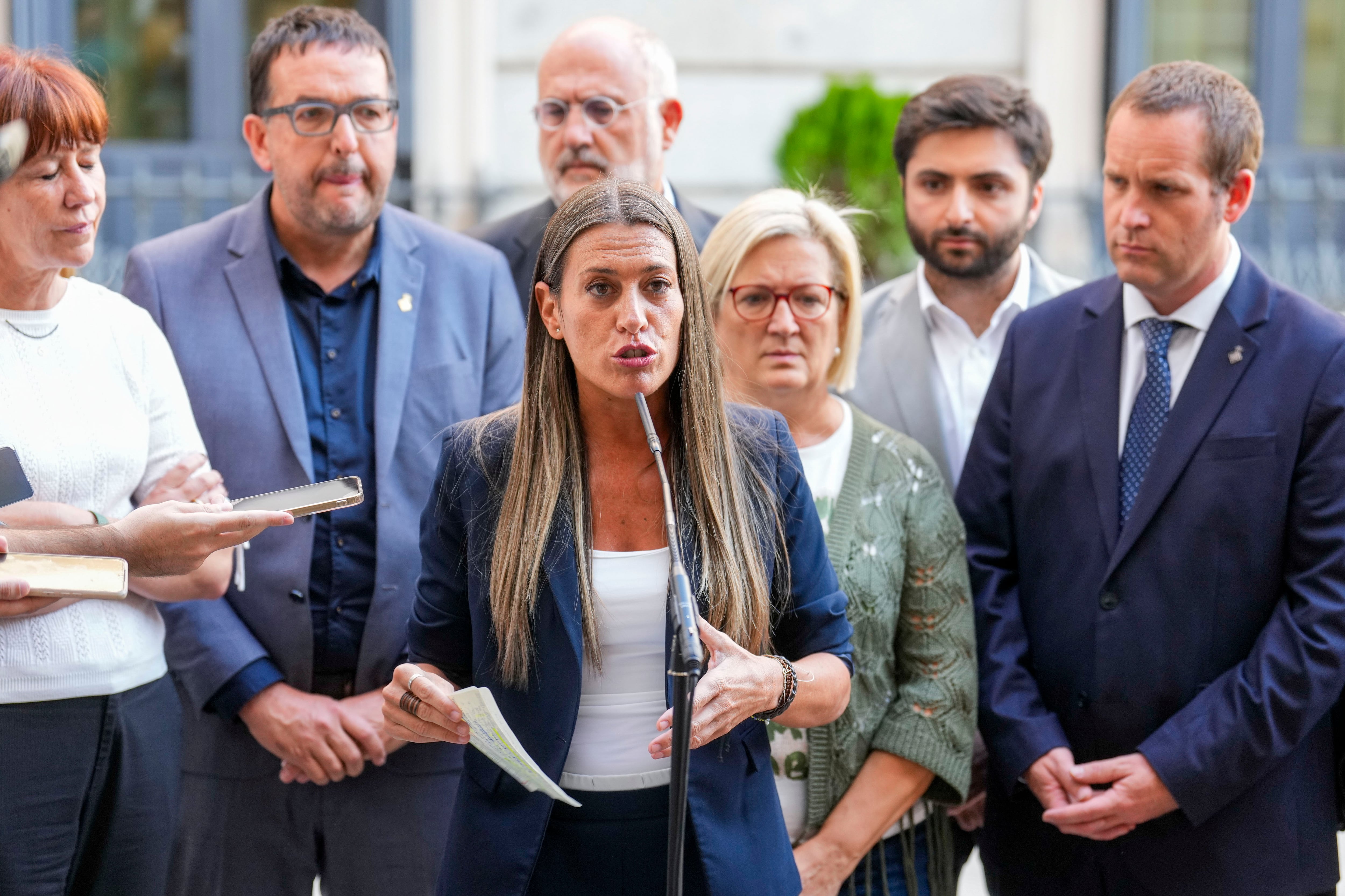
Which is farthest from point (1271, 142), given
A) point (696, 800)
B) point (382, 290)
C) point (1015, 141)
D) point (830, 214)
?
point (696, 800)

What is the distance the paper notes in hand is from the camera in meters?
1.73

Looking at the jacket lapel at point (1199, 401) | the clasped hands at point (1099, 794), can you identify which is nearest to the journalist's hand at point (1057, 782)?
the clasped hands at point (1099, 794)

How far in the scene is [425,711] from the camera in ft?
6.23

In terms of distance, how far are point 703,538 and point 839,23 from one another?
530cm

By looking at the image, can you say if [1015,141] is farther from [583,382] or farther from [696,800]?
[696,800]

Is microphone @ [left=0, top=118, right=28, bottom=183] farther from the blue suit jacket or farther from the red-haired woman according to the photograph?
the blue suit jacket

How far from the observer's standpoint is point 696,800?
1935mm

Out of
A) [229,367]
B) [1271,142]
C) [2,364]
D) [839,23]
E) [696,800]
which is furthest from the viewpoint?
[1271,142]

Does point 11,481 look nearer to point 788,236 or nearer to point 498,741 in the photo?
point 498,741

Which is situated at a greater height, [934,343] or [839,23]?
[839,23]

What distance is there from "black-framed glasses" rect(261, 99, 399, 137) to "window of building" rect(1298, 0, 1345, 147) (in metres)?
5.98

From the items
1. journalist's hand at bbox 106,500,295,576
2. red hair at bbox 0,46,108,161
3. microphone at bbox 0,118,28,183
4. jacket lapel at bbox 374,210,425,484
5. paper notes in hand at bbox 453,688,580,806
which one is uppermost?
red hair at bbox 0,46,108,161

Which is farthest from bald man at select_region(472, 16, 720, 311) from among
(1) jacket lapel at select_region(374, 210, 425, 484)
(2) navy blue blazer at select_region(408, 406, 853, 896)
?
(2) navy blue blazer at select_region(408, 406, 853, 896)

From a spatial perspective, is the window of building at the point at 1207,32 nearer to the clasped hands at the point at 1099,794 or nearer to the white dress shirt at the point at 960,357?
the white dress shirt at the point at 960,357
